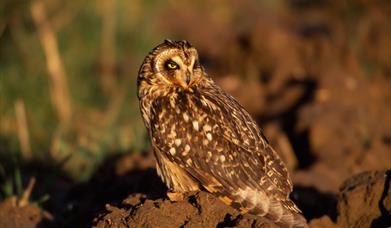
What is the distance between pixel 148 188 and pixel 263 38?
6.59 metres

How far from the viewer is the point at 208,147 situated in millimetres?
5809

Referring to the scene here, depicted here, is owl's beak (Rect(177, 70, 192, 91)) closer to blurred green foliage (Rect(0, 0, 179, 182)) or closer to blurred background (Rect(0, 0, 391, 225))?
blurred background (Rect(0, 0, 391, 225))

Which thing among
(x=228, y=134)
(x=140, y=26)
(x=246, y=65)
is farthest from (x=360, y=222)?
(x=140, y=26)

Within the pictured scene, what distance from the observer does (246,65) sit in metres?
12.9

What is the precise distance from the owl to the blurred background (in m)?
1.27

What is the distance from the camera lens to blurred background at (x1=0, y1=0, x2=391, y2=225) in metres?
8.31

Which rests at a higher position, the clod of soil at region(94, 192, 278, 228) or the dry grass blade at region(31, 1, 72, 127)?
the dry grass blade at region(31, 1, 72, 127)

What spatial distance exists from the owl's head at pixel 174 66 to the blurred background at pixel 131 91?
4.26 feet

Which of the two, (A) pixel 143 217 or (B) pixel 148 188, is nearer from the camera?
(A) pixel 143 217

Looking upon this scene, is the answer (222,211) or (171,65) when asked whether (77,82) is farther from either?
(222,211)

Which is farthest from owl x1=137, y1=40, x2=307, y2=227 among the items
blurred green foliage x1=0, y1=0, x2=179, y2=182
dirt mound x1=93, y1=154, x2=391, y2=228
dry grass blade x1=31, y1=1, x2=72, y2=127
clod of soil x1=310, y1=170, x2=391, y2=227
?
dry grass blade x1=31, y1=1, x2=72, y2=127

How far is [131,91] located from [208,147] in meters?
7.41

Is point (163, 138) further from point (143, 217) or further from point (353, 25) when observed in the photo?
point (353, 25)

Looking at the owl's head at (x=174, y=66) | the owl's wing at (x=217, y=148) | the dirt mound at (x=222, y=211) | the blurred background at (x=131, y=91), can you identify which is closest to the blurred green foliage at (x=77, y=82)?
the blurred background at (x=131, y=91)
